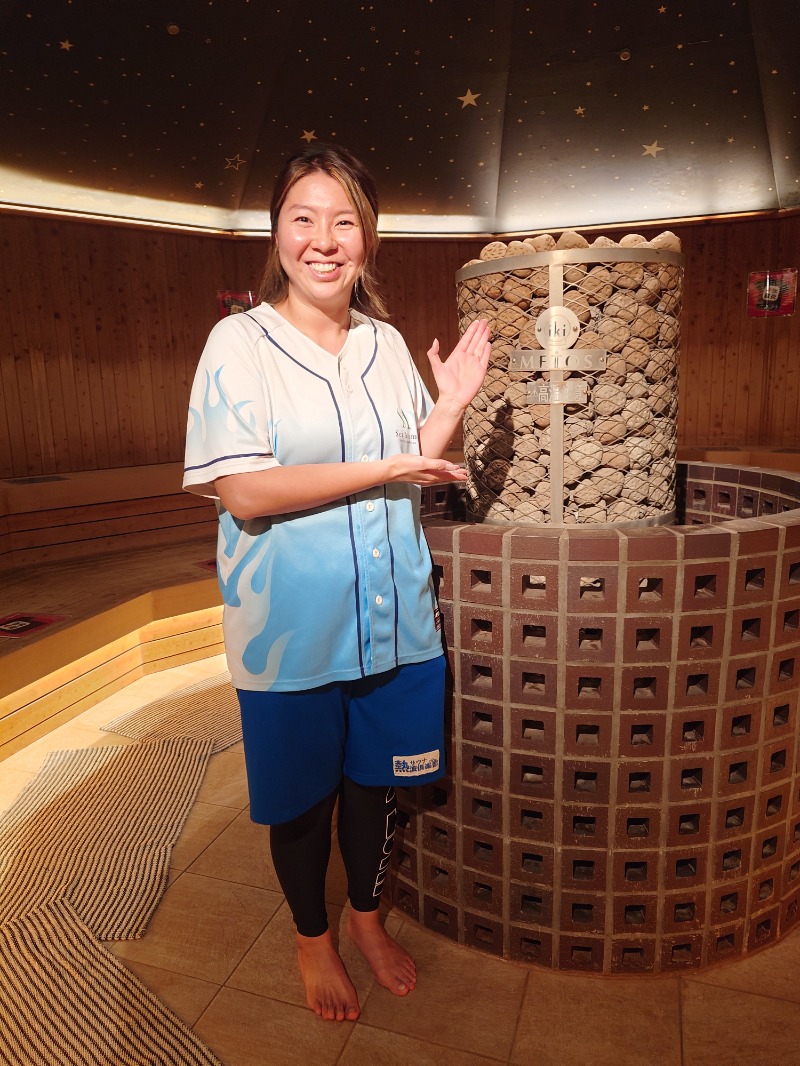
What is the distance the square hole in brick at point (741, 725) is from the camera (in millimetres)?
1532

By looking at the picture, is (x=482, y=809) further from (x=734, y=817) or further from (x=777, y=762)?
(x=777, y=762)

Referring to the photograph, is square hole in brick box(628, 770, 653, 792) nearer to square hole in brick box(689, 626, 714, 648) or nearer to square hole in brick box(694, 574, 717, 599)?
square hole in brick box(689, 626, 714, 648)

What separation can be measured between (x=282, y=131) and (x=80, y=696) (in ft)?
12.7

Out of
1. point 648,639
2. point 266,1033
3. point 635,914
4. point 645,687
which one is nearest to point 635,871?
point 635,914

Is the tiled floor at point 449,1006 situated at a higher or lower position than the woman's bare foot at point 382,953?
lower

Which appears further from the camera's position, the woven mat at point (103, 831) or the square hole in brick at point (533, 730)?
the woven mat at point (103, 831)

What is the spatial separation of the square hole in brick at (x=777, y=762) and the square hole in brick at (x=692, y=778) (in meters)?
0.17

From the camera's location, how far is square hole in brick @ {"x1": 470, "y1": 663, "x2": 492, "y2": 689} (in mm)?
1579

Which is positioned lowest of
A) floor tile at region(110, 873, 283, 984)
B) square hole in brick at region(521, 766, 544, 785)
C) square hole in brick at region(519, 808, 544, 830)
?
floor tile at region(110, 873, 283, 984)

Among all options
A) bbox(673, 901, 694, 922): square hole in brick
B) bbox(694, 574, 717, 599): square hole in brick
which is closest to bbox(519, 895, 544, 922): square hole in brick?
bbox(673, 901, 694, 922): square hole in brick

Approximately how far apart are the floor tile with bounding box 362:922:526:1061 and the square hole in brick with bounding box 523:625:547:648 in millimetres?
750

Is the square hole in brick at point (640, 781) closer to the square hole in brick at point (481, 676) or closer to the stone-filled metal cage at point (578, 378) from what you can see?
the square hole in brick at point (481, 676)

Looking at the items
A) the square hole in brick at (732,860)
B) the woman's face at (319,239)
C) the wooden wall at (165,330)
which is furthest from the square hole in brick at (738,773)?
the wooden wall at (165,330)

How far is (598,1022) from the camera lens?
1496mm
